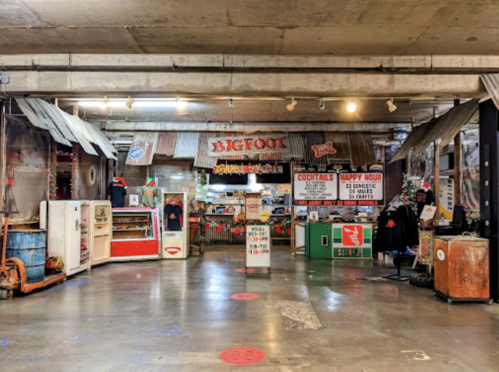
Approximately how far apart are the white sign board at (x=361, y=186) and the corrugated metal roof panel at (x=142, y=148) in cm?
635

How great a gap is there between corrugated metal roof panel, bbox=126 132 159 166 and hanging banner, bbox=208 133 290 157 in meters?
1.89

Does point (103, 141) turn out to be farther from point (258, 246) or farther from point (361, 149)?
point (361, 149)

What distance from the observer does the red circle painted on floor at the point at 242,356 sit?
369 cm

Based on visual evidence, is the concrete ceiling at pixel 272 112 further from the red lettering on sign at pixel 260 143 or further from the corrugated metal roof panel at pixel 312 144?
the red lettering on sign at pixel 260 143

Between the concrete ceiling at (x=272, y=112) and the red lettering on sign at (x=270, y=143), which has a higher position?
the concrete ceiling at (x=272, y=112)

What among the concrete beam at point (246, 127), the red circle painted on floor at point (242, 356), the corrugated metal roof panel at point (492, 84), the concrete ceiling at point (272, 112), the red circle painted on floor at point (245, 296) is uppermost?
the concrete ceiling at point (272, 112)

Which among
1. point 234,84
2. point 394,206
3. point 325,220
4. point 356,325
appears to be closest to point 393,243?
point 394,206

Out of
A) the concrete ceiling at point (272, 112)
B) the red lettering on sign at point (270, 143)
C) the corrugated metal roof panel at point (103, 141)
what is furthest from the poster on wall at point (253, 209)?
the corrugated metal roof panel at point (103, 141)

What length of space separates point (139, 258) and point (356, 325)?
6.96m

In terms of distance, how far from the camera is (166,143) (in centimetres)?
1119

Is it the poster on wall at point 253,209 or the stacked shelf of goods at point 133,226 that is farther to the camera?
the stacked shelf of goods at point 133,226

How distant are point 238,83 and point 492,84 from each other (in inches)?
179

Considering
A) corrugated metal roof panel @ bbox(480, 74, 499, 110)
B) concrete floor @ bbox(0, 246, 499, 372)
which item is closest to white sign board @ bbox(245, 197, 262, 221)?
concrete floor @ bbox(0, 246, 499, 372)

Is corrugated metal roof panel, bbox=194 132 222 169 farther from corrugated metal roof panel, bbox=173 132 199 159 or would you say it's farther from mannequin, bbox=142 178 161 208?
mannequin, bbox=142 178 161 208
